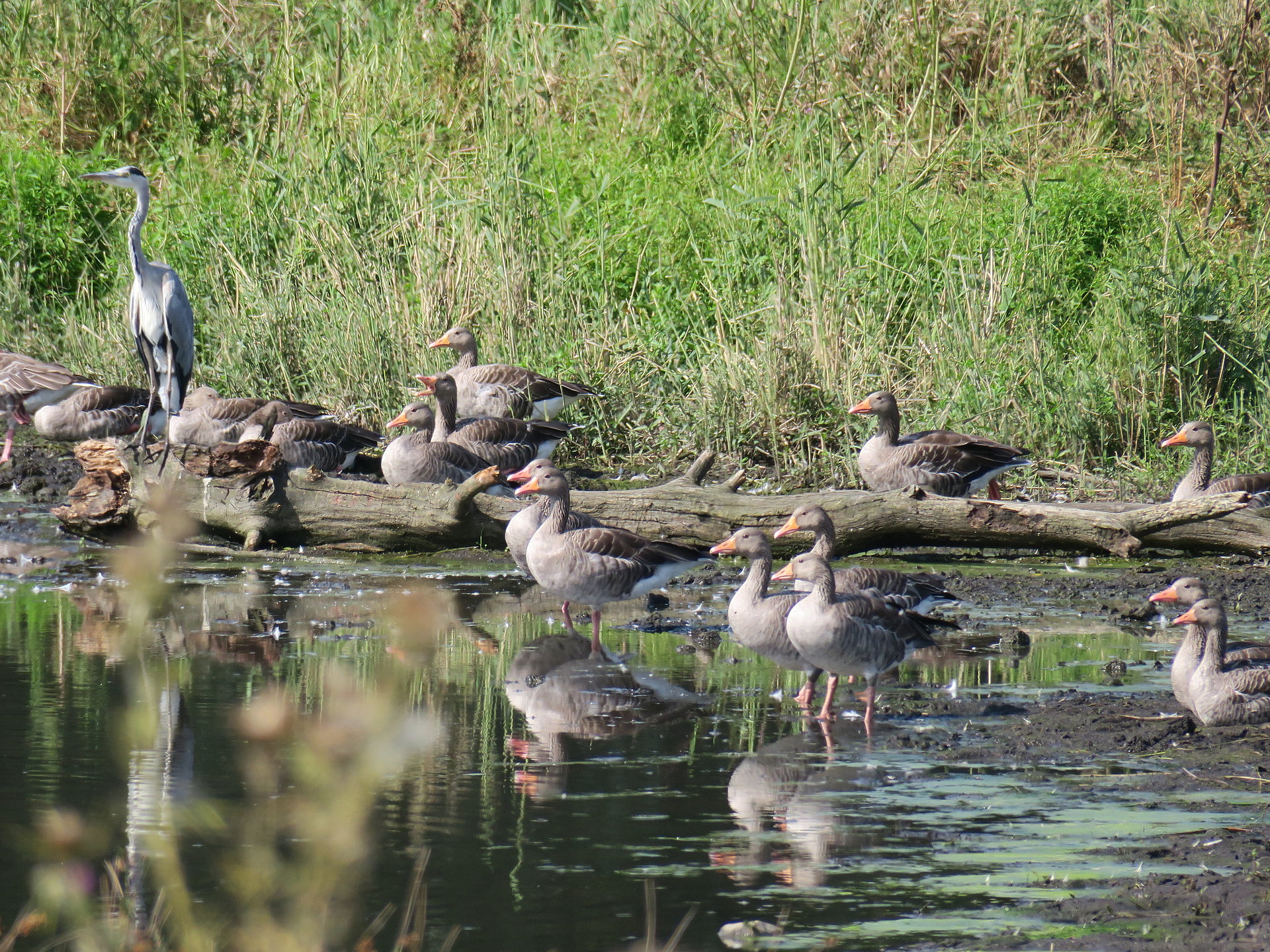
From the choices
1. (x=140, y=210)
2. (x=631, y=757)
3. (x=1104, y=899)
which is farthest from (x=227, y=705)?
(x=140, y=210)

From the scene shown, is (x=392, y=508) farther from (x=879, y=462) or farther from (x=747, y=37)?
(x=747, y=37)

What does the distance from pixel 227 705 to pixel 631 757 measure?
1993mm

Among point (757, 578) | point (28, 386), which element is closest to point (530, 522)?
point (757, 578)

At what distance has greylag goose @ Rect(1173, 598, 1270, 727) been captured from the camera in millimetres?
6746

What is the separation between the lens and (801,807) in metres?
5.70

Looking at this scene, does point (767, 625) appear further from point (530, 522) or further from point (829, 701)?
point (530, 522)

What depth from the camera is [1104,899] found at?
4605 millimetres

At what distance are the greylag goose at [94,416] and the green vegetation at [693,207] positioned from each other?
3.88 feet

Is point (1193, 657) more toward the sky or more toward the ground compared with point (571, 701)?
more toward the sky

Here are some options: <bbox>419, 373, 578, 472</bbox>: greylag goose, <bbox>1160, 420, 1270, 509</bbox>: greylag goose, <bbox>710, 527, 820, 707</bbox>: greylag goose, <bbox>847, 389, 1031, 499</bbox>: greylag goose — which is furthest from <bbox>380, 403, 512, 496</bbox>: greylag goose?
<bbox>1160, 420, 1270, 509</bbox>: greylag goose

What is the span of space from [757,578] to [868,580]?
1117 mm

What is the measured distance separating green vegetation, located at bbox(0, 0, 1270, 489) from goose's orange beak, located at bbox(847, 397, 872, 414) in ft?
2.07

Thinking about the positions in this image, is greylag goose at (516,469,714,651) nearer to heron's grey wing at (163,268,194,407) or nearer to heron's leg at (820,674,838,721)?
heron's leg at (820,674,838,721)

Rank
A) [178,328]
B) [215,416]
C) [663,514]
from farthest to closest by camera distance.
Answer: [215,416] → [178,328] → [663,514]
